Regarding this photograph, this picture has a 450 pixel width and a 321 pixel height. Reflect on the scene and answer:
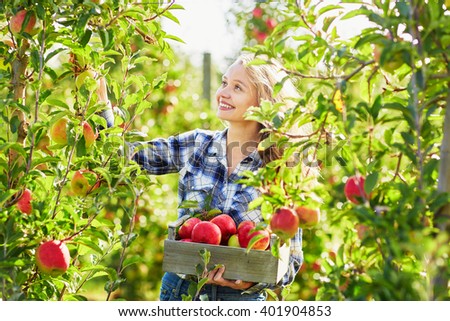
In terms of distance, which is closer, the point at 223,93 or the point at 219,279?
the point at 219,279

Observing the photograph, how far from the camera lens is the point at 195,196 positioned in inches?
99.6

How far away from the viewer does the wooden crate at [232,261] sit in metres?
2.05

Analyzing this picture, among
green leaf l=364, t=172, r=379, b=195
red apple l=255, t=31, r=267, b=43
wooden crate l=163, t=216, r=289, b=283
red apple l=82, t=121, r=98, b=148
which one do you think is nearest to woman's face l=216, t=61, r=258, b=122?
wooden crate l=163, t=216, r=289, b=283

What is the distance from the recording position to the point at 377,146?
1.50 meters

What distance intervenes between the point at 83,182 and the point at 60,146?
0.12 m

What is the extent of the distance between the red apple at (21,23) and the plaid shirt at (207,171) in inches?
23.0

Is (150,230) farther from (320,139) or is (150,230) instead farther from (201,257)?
(320,139)

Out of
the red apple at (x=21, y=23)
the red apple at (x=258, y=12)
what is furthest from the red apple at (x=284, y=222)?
the red apple at (x=258, y=12)

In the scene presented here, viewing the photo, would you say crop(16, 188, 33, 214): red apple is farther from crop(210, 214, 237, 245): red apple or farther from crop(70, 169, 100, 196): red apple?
crop(210, 214, 237, 245): red apple

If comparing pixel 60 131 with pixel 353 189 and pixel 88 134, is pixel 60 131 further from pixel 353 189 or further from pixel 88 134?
pixel 353 189

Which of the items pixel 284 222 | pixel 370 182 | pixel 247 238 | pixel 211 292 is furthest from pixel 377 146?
pixel 211 292

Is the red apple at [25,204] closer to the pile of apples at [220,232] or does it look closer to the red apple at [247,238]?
the pile of apples at [220,232]

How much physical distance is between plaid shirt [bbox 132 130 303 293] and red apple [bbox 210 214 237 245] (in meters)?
0.09

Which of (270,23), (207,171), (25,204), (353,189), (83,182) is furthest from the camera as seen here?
(270,23)
